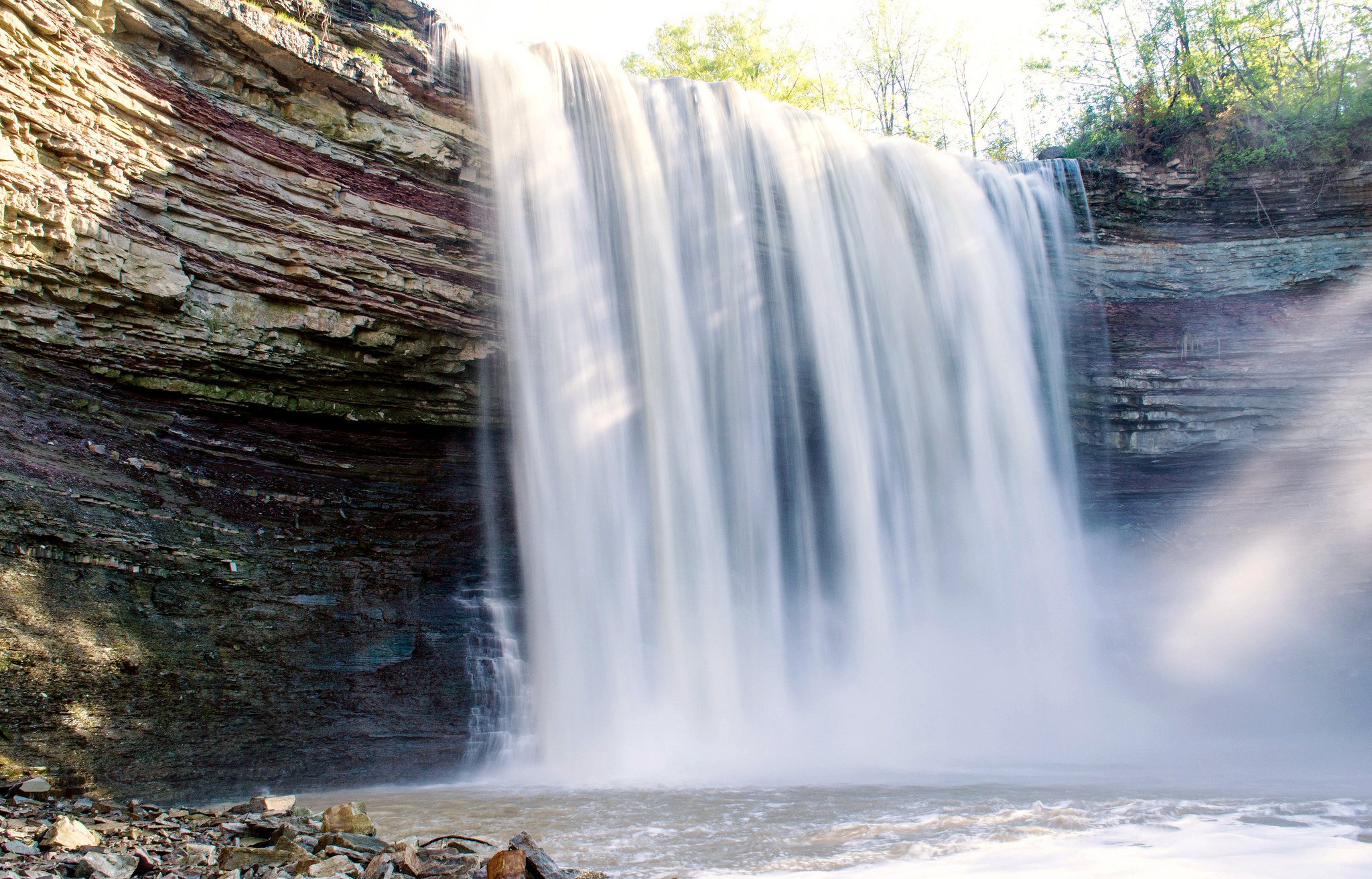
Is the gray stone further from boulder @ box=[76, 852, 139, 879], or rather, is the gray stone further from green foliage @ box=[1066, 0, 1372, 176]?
green foliage @ box=[1066, 0, 1372, 176]

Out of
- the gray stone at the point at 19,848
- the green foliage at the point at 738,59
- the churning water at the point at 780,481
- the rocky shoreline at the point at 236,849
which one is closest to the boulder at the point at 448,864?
the rocky shoreline at the point at 236,849

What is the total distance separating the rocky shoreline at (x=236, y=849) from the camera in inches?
159

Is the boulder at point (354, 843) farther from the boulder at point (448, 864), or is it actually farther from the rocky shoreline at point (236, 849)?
the boulder at point (448, 864)

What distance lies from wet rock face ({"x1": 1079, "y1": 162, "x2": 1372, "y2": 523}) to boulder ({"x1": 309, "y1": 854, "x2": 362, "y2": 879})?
Result: 12143 mm

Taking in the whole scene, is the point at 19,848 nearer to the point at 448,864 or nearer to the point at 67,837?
the point at 67,837

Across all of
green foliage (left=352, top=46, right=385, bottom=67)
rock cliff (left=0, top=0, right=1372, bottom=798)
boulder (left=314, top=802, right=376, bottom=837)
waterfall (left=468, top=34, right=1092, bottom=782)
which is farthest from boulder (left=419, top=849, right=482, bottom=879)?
green foliage (left=352, top=46, right=385, bottom=67)

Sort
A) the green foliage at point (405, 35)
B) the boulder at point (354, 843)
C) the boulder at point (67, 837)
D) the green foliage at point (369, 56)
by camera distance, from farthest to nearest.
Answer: the green foliage at point (405, 35), the green foliage at point (369, 56), the boulder at point (354, 843), the boulder at point (67, 837)

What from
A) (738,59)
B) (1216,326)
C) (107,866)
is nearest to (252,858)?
(107,866)

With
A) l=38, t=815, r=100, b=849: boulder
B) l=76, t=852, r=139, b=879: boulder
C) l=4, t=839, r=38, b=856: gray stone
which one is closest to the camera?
l=76, t=852, r=139, b=879: boulder

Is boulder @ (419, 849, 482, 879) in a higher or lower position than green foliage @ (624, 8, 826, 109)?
lower

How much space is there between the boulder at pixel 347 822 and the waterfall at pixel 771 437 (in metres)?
3.31

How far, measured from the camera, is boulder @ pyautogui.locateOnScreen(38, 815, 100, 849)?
14.5 feet

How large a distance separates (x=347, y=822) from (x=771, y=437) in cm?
729

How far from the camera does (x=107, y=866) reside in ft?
13.3
